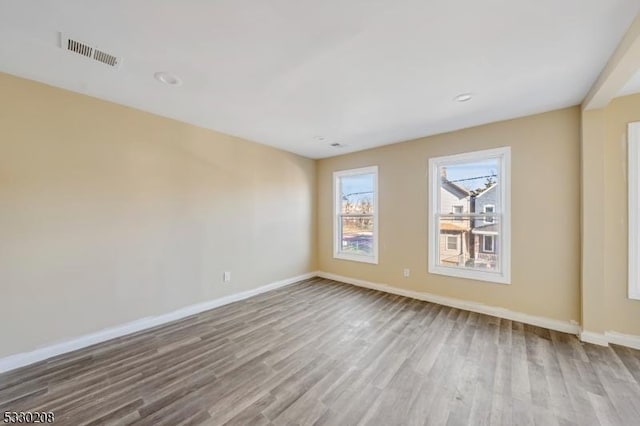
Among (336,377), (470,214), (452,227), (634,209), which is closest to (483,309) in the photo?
(452,227)

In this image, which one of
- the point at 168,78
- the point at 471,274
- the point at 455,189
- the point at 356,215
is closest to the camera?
the point at 168,78

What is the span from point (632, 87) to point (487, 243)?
2.06 metres

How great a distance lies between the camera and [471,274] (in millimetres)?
3430

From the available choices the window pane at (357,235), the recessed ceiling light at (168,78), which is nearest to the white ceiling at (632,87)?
the window pane at (357,235)

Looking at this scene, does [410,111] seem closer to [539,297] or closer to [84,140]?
[539,297]

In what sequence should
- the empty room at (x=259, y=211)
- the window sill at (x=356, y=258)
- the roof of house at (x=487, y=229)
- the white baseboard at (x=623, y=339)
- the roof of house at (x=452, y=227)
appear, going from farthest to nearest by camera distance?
the window sill at (x=356, y=258) < the roof of house at (x=452, y=227) < the roof of house at (x=487, y=229) < the white baseboard at (x=623, y=339) < the empty room at (x=259, y=211)

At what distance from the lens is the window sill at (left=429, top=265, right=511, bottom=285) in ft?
10.5

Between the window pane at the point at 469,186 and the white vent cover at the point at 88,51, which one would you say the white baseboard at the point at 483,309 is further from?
the white vent cover at the point at 88,51

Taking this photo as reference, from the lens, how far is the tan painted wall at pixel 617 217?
2510 mm

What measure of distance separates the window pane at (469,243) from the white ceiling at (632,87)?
5.51 feet

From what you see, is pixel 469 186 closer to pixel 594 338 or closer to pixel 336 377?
pixel 594 338

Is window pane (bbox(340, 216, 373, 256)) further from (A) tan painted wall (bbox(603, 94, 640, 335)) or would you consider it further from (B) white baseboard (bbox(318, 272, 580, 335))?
(A) tan painted wall (bbox(603, 94, 640, 335))

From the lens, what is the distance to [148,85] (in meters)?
2.35

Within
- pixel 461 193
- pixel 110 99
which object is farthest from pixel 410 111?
pixel 110 99
